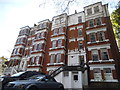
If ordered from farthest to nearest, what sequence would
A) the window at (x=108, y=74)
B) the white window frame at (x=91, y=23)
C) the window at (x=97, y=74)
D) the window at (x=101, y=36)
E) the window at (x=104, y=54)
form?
the white window frame at (x=91, y=23)
the window at (x=101, y=36)
the window at (x=104, y=54)
the window at (x=97, y=74)
the window at (x=108, y=74)

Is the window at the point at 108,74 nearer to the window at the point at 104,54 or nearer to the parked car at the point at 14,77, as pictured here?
the window at the point at 104,54

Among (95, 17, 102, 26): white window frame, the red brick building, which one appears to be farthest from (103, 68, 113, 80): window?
(95, 17, 102, 26): white window frame

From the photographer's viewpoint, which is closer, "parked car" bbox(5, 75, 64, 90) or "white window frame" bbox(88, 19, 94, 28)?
"parked car" bbox(5, 75, 64, 90)

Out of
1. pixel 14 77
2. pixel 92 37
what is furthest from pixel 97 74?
pixel 14 77

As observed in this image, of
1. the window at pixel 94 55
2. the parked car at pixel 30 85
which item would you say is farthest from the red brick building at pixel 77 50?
the parked car at pixel 30 85

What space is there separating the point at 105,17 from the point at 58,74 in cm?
1585

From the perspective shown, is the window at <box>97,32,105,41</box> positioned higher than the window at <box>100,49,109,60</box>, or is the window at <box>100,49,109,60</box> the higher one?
the window at <box>97,32,105,41</box>

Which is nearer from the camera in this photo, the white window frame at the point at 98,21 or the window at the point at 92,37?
the window at the point at 92,37

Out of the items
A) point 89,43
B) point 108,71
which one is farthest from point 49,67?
point 108,71

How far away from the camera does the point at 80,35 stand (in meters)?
21.3

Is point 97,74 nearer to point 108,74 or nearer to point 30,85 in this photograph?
point 108,74

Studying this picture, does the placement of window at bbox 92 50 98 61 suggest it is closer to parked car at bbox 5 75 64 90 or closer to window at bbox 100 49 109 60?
window at bbox 100 49 109 60

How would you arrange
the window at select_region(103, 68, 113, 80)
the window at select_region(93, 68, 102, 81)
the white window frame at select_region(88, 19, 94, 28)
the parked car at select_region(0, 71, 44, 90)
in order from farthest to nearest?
1. the white window frame at select_region(88, 19, 94, 28)
2. the window at select_region(93, 68, 102, 81)
3. the window at select_region(103, 68, 113, 80)
4. the parked car at select_region(0, 71, 44, 90)

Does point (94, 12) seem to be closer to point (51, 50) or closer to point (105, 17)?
point (105, 17)
